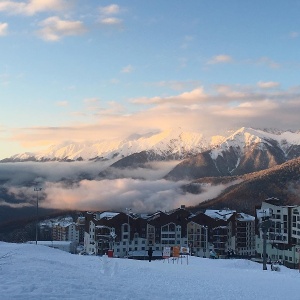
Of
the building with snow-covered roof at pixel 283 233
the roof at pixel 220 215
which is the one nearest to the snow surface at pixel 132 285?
the building with snow-covered roof at pixel 283 233

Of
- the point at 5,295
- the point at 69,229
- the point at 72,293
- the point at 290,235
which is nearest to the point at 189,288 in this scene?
the point at 72,293

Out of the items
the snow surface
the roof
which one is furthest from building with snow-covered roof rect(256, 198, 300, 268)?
the snow surface

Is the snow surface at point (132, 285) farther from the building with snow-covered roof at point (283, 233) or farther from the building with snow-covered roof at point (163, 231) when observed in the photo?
the building with snow-covered roof at point (163, 231)

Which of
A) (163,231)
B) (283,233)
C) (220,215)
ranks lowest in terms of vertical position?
(163,231)

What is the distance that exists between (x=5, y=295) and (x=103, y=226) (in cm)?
9084

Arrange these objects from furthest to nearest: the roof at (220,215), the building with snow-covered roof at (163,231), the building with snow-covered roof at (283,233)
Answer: the roof at (220,215) → the building with snow-covered roof at (163,231) → the building with snow-covered roof at (283,233)

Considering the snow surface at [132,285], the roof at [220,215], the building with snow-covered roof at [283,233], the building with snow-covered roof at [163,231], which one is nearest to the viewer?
the snow surface at [132,285]

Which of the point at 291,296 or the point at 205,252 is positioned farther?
the point at 205,252

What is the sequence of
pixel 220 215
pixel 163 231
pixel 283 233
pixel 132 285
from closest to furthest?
1. pixel 132 285
2. pixel 283 233
3. pixel 163 231
4. pixel 220 215

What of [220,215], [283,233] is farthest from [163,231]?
[283,233]

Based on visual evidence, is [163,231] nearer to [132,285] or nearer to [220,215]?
[220,215]

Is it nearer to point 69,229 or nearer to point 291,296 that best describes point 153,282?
point 291,296

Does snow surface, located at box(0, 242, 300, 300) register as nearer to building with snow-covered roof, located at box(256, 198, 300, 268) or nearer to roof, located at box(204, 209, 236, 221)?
building with snow-covered roof, located at box(256, 198, 300, 268)

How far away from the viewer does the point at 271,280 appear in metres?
25.0
